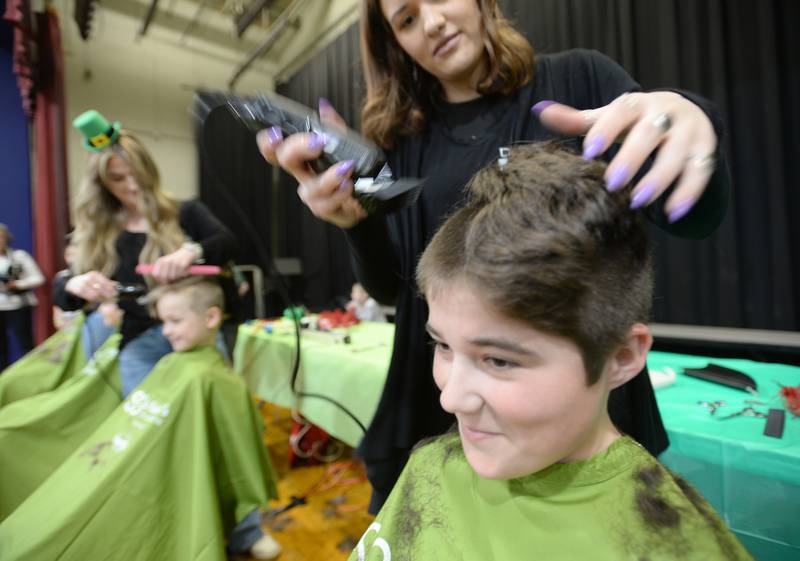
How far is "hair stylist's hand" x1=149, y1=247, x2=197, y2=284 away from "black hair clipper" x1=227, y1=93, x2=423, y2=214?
3.12 feet

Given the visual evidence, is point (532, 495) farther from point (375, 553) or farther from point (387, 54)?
point (387, 54)

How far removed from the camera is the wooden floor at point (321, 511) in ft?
4.89

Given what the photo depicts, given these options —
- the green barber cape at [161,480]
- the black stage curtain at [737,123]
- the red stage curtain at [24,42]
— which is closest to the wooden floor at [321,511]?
the green barber cape at [161,480]

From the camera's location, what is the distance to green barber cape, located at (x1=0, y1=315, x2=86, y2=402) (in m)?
1.72

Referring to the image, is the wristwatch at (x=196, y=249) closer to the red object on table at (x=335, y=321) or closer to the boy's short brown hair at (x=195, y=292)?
the boy's short brown hair at (x=195, y=292)

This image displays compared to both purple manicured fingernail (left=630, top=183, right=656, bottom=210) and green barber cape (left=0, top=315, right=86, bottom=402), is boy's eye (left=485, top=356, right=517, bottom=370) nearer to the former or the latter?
purple manicured fingernail (left=630, top=183, right=656, bottom=210)

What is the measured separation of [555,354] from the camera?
1.39 feet

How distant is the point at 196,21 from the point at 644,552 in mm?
6035

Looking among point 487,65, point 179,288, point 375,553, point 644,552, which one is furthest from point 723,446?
point 179,288

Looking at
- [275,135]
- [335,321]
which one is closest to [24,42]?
[335,321]

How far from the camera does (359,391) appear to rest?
57.4 inches

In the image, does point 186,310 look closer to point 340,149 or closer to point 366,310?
point 340,149

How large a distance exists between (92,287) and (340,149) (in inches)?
47.9

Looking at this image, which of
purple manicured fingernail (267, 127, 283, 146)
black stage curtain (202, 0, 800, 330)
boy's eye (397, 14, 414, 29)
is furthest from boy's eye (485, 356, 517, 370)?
black stage curtain (202, 0, 800, 330)
